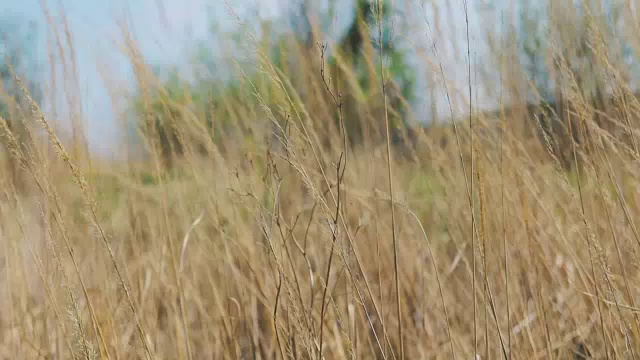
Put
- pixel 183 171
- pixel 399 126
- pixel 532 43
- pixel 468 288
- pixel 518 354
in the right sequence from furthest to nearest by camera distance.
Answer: pixel 532 43 < pixel 183 171 < pixel 468 288 < pixel 399 126 < pixel 518 354

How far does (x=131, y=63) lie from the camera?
152 centimetres

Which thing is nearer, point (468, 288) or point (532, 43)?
point (468, 288)

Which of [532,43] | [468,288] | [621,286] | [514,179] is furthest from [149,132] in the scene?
[532,43]

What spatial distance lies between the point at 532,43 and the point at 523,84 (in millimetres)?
427

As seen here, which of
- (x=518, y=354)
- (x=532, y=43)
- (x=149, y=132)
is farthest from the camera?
(x=532, y=43)

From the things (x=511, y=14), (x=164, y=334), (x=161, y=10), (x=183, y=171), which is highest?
(x=161, y=10)

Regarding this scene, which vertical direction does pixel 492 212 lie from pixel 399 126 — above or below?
below

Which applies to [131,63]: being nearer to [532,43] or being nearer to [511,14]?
[511,14]

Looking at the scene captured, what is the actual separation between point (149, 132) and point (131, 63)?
0.17m

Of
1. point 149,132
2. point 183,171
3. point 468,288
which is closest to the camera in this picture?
point 149,132

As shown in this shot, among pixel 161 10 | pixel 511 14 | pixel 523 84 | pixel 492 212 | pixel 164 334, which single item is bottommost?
pixel 164 334

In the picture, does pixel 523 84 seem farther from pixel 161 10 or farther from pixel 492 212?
pixel 161 10

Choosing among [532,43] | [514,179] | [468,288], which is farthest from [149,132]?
[532,43]

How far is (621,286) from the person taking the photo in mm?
1587
